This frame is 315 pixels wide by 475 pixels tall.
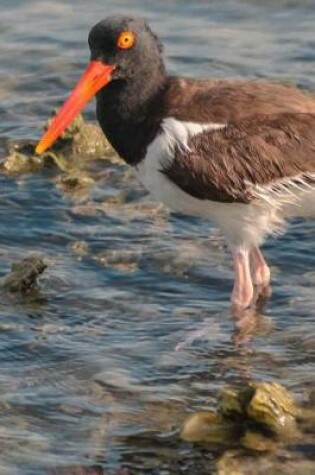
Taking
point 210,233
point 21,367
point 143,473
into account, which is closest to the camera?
point 143,473

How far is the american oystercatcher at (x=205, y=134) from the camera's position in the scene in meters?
6.84

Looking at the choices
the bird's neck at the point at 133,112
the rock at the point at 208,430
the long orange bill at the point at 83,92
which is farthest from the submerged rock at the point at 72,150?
the rock at the point at 208,430

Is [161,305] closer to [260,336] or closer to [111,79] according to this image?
[260,336]

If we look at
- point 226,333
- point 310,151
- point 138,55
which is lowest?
point 226,333

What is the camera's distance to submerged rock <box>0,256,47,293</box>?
7.21 meters

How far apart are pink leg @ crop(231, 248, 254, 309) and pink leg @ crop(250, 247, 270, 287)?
5.0 inches

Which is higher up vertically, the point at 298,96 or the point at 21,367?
the point at 298,96

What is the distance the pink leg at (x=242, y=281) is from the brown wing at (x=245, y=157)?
0.46m

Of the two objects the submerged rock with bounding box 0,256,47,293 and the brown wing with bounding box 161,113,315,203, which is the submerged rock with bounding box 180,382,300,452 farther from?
the submerged rock with bounding box 0,256,47,293

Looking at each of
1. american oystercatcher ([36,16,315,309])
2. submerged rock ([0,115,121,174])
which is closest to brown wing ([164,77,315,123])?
american oystercatcher ([36,16,315,309])

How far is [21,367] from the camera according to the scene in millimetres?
6492

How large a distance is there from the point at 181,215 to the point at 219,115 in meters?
1.61

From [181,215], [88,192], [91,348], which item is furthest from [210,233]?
[91,348]

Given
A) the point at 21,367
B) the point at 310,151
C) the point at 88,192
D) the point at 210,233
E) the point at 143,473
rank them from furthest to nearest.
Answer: the point at 88,192
the point at 210,233
the point at 310,151
the point at 21,367
the point at 143,473
